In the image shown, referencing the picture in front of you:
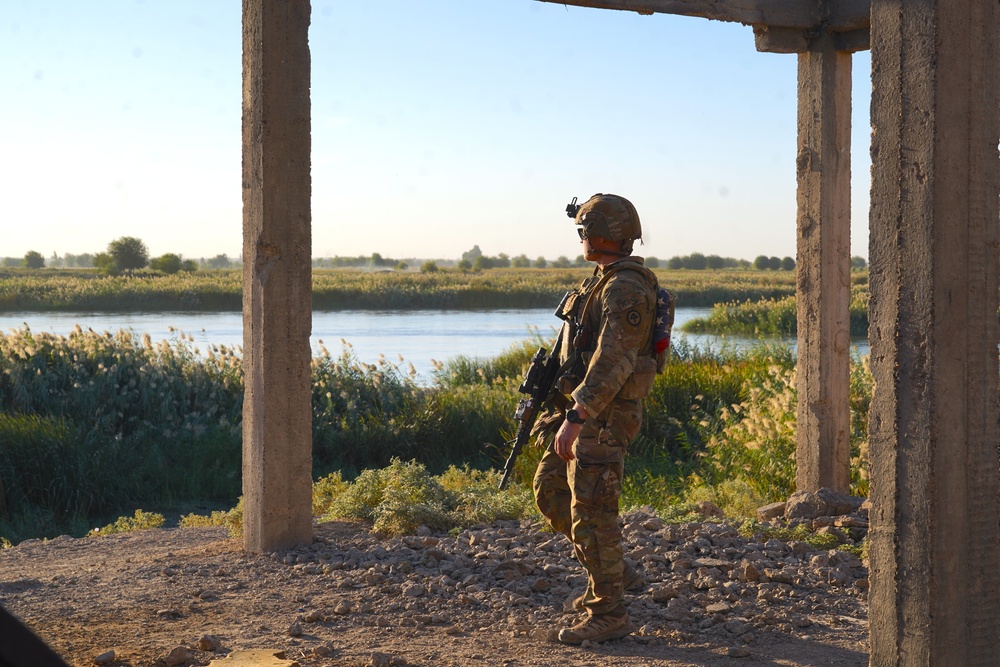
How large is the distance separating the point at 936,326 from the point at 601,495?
5.68 feet

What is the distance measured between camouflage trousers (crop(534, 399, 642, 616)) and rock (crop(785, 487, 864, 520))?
2434mm

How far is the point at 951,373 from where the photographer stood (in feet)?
10.3

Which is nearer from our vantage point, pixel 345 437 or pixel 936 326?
pixel 936 326

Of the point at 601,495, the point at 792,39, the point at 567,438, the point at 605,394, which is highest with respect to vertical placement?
the point at 792,39

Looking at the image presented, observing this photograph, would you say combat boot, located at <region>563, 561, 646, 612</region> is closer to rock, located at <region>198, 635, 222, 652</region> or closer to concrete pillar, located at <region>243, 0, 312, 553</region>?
rock, located at <region>198, 635, 222, 652</region>

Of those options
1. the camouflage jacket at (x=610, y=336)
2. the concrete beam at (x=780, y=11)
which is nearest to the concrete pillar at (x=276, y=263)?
the camouflage jacket at (x=610, y=336)

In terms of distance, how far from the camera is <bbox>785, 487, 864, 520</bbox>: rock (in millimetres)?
6570

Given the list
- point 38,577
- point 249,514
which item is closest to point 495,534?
point 249,514

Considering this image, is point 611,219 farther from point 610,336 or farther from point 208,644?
point 208,644

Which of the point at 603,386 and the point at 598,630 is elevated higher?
the point at 603,386

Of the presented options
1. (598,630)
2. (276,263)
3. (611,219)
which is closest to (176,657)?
(598,630)

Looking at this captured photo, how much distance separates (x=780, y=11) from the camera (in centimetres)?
670

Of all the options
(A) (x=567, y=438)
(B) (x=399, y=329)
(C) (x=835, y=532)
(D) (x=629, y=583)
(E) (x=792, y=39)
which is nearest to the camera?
(A) (x=567, y=438)

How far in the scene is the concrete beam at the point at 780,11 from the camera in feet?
20.7
